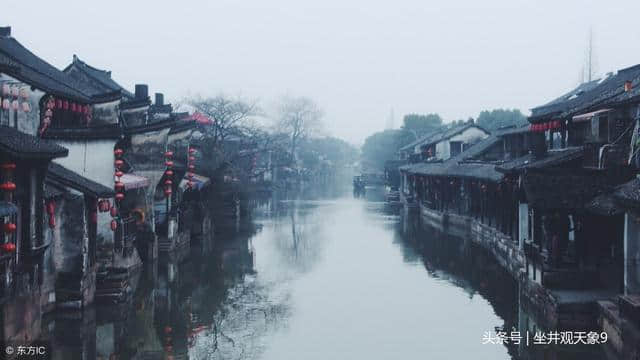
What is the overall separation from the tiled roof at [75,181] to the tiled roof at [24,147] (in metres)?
2.38

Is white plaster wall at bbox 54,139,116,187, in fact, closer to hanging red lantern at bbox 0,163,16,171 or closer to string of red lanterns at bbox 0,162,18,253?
string of red lanterns at bbox 0,162,18,253

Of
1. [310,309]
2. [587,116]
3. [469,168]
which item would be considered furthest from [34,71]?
[469,168]

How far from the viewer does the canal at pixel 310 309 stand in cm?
1662

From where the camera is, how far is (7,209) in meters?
14.2

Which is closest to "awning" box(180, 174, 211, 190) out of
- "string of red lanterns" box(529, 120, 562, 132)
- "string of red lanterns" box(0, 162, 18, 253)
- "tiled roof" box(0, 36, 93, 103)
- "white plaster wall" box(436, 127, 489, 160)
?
"tiled roof" box(0, 36, 93, 103)

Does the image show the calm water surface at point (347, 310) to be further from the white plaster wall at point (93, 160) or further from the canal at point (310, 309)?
the white plaster wall at point (93, 160)

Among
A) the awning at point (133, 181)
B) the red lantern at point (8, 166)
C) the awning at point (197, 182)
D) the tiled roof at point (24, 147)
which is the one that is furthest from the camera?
the awning at point (197, 182)

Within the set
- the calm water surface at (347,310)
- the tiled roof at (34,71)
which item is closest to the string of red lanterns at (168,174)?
the tiled roof at (34,71)

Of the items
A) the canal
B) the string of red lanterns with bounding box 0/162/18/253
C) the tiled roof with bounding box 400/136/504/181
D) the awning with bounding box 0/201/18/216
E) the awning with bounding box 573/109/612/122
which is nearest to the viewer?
the awning with bounding box 0/201/18/216

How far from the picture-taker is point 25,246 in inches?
620

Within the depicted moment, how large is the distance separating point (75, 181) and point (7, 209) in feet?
19.0

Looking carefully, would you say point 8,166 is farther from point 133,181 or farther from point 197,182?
point 197,182

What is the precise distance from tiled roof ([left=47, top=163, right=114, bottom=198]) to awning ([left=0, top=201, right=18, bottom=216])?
4.88 meters

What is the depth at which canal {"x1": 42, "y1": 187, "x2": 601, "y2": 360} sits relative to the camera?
16.6 metres
